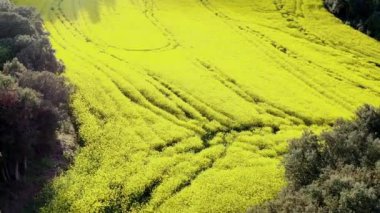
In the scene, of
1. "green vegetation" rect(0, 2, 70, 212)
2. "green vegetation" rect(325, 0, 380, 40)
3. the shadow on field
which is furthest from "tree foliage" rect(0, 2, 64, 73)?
"green vegetation" rect(325, 0, 380, 40)

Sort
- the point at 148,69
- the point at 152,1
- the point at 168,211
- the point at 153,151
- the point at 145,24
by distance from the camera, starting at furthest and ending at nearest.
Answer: the point at 152,1
the point at 145,24
the point at 148,69
the point at 153,151
the point at 168,211

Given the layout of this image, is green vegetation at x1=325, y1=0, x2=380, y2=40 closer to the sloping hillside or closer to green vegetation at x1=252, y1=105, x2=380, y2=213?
the sloping hillside

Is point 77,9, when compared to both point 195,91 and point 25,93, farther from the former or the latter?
point 25,93

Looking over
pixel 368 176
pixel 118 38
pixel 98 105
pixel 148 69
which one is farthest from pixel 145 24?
pixel 368 176

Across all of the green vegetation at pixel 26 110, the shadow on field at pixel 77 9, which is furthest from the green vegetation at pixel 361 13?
the green vegetation at pixel 26 110

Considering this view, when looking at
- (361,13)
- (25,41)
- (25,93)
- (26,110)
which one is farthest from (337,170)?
(361,13)

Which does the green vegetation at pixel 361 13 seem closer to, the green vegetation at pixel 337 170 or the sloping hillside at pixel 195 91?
the sloping hillside at pixel 195 91

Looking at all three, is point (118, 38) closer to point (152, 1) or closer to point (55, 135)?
point (152, 1)
